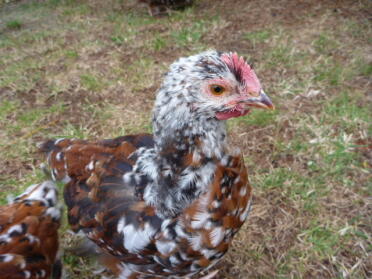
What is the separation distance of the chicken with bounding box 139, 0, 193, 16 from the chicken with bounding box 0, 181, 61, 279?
4173mm

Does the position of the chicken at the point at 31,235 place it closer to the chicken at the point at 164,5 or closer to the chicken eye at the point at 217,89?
the chicken eye at the point at 217,89

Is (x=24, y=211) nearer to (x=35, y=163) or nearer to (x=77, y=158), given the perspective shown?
(x=77, y=158)

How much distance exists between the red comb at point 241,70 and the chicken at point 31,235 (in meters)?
1.52

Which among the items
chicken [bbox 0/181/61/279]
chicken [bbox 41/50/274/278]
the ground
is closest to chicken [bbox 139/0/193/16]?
the ground

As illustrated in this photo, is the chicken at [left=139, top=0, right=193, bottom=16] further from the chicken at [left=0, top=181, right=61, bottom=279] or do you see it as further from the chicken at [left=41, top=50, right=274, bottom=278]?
the chicken at [left=0, top=181, right=61, bottom=279]

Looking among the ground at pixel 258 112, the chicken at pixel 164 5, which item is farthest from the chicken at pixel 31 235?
the chicken at pixel 164 5

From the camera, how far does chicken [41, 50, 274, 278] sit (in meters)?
1.63

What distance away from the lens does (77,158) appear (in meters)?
2.31

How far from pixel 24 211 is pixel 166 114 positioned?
48.9 inches

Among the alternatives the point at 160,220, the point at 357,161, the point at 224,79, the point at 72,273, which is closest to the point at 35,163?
the point at 72,273

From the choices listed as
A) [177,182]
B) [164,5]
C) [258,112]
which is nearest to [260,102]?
[177,182]

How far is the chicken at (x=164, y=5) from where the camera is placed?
17.9 ft

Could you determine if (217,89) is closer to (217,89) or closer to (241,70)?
(217,89)

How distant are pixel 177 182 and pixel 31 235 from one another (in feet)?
3.52
